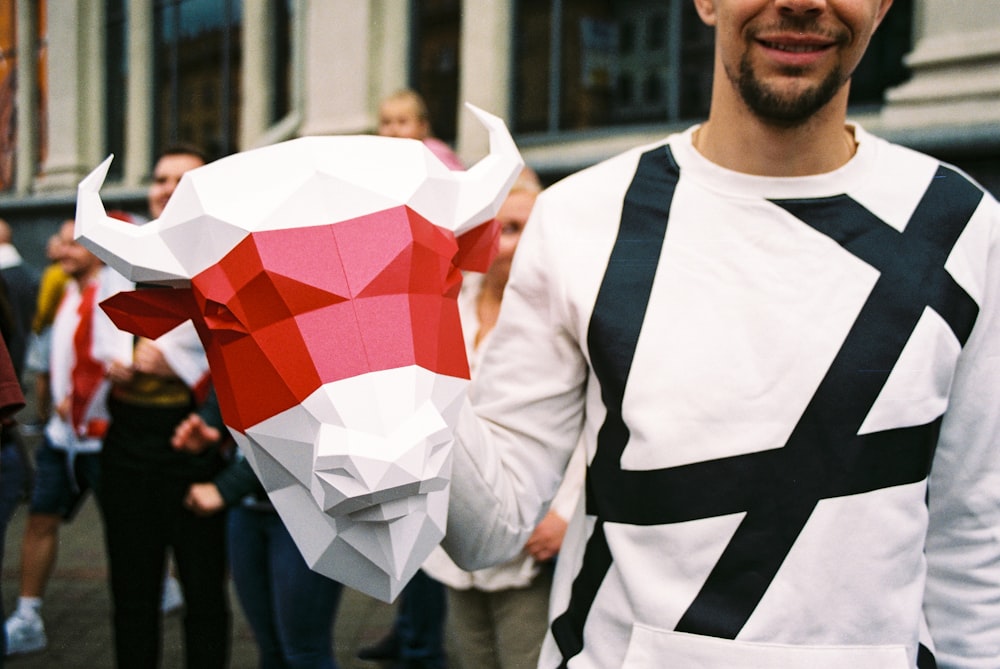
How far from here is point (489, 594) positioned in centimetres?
261

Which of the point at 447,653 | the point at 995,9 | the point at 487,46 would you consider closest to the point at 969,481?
the point at 447,653

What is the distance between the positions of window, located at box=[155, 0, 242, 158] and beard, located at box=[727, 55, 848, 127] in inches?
372

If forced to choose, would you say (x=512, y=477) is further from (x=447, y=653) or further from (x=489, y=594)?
(x=447, y=653)

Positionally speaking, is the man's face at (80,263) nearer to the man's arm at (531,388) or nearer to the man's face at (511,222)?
the man's face at (511,222)

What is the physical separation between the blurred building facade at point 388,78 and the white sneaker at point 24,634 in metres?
4.21

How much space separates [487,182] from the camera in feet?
3.89

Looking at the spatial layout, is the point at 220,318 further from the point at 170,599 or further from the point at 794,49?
the point at 170,599

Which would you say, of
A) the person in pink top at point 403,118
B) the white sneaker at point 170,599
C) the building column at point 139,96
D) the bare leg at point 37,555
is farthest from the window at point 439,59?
the bare leg at point 37,555

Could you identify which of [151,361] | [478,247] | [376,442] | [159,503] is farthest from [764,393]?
[159,503]

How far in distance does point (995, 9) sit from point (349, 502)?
5.24m

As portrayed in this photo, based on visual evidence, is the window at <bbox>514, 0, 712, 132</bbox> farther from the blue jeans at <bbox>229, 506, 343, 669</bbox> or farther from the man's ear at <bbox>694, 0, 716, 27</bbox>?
the man's ear at <bbox>694, 0, 716, 27</bbox>

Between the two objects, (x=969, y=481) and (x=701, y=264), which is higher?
(x=701, y=264)

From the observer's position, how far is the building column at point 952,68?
502cm

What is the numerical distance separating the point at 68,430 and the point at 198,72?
7.69m
